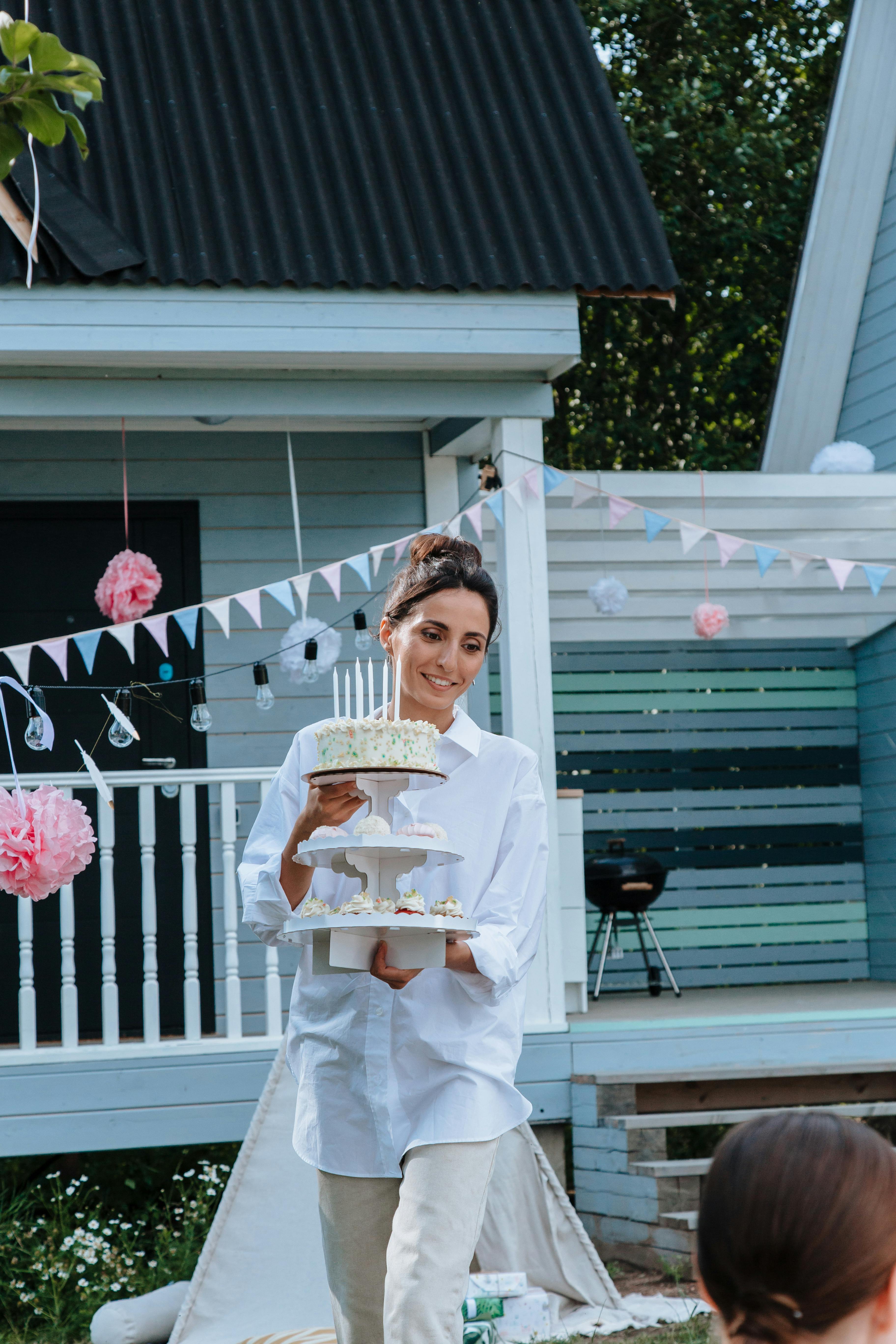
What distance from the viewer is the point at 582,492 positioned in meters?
6.46

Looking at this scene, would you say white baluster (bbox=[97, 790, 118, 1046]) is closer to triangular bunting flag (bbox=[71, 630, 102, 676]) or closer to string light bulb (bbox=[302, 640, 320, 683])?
triangular bunting flag (bbox=[71, 630, 102, 676])

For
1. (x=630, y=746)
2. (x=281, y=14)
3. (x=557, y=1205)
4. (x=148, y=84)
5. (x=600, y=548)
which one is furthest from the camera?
(x=630, y=746)

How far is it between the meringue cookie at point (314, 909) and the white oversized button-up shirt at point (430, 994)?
6 centimetres

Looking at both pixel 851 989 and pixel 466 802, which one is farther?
pixel 851 989

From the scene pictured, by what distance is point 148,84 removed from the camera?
20.5 feet

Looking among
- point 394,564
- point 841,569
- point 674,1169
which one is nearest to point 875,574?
point 841,569

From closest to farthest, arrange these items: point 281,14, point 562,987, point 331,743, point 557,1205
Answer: point 331,743 → point 557,1205 → point 562,987 → point 281,14

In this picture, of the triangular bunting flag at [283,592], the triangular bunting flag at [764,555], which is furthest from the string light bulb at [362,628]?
the triangular bunting flag at [764,555]

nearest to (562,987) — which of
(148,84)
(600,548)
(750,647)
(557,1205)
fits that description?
(557,1205)

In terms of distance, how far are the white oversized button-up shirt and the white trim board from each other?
6.43m

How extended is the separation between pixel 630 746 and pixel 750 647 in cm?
89

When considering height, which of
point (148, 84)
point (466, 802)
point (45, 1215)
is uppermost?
point (148, 84)

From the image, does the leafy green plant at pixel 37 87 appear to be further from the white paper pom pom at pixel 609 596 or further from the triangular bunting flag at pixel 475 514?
the white paper pom pom at pixel 609 596

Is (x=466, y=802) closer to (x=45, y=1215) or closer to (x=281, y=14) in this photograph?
(x=45, y=1215)
